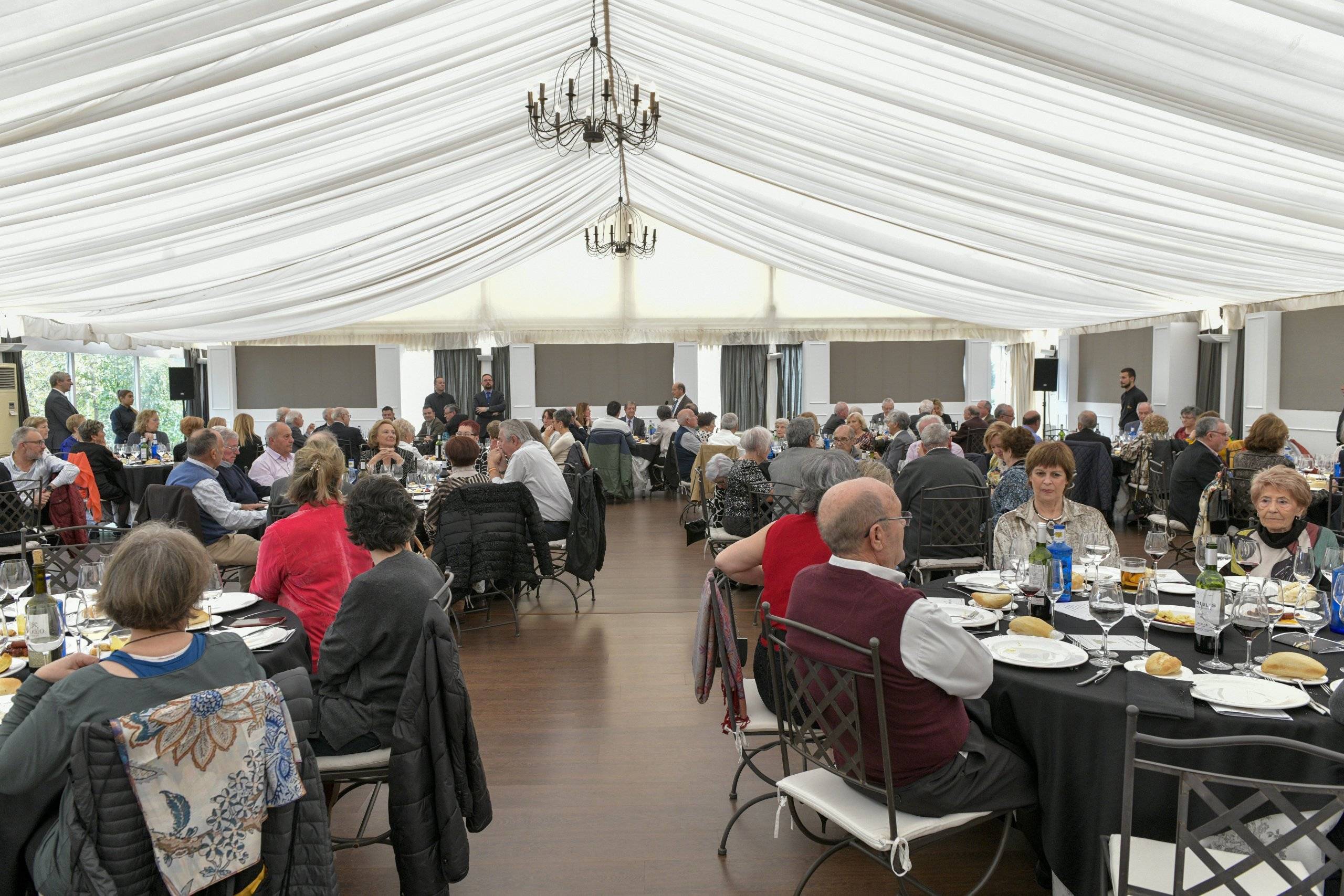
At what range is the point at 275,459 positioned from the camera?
7.13 meters

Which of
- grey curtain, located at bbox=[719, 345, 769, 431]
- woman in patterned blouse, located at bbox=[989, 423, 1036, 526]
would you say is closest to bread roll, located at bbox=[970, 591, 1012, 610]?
woman in patterned blouse, located at bbox=[989, 423, 1036, 526]

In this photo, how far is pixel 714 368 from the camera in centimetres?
1647

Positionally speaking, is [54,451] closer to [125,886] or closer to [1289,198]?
[125,886]

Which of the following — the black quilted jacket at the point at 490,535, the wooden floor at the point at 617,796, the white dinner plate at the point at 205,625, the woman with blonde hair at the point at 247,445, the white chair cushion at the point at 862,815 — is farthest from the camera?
the woman with blonde hair at the point at 247,445

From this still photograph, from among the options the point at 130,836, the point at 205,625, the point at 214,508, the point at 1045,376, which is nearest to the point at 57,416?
the point at 214,508

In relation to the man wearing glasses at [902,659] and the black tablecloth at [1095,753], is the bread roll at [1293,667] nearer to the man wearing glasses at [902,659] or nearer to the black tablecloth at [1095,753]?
the black tablecloth at [1095,753]

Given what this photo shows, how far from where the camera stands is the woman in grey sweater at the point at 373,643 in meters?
2.57

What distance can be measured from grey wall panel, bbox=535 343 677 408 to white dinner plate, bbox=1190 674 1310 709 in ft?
46.2

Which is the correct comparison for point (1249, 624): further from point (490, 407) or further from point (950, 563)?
point (490, 407)

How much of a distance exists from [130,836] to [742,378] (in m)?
14.9

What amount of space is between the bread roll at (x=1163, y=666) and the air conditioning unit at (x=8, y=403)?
11445 millimetres

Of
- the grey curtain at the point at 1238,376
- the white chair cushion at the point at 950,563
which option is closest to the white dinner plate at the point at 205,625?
the white chair cushion at the point at 950,563

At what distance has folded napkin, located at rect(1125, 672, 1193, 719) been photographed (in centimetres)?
216

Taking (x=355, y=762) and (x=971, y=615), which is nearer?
(x=355, y=762)
